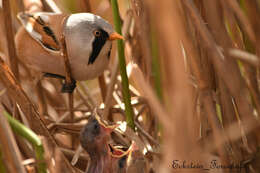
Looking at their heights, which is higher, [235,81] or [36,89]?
[235,81]

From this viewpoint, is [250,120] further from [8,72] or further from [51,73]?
[51,73]

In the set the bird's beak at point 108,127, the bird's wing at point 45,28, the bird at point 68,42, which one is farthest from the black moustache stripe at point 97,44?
the bird's beak at point 108,127

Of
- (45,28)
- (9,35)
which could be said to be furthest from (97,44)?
(9,35)

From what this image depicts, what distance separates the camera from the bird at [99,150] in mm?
1090

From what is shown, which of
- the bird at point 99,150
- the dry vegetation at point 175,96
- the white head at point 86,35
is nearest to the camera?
Answer: the dry vegetation at point 175,96

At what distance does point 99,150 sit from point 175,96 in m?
0.63

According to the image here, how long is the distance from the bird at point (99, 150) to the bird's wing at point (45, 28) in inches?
11.5

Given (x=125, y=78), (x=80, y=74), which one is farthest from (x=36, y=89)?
(x=125, y=78)

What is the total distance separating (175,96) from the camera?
0.51 metres

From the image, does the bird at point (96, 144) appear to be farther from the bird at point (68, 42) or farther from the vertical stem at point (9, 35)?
the vertical stem at point (9, 35)

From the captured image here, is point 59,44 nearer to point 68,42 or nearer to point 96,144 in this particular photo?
point 68,42

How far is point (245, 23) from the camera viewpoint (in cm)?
78

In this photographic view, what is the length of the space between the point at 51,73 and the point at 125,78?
1.04ft

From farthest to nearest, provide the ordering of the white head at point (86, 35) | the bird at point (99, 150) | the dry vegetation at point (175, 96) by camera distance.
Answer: the white head at point (86, 35) < the bird at point (99, 150) < the dry vegetation at point (175, 96)
